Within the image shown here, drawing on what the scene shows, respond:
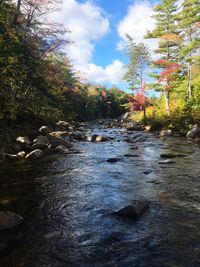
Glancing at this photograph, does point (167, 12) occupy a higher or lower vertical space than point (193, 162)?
higher

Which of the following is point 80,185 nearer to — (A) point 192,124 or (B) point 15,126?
(B) point 15,126

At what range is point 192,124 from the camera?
2072 cm

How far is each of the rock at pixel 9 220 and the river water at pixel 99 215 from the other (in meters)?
0.15

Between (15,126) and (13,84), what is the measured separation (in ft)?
17.8

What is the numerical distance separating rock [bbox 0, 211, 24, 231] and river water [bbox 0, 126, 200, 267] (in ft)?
0.48

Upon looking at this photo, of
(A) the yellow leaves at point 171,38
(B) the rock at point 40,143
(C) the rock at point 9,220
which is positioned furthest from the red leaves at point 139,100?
(C) the rock at point 9,220

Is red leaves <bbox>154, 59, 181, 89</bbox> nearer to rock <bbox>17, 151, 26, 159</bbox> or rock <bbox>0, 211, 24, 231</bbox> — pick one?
rock <bbox>17, 151, 26, 159</bbox>

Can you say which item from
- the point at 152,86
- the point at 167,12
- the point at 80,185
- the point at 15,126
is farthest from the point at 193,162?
the point at 167,12

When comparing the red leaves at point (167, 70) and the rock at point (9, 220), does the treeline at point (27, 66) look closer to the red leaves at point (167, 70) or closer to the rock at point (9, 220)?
the rock at point (9, 220)

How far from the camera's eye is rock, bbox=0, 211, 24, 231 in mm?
4765

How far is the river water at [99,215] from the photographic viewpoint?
3.96 m

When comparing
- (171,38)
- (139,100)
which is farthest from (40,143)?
(139,100)

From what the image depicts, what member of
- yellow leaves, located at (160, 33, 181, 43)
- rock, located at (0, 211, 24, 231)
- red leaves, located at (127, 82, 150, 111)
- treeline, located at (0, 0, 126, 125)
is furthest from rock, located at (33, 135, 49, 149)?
red leaves, located at (127, 82, 150, 111)

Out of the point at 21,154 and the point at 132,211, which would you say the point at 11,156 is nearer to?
the point at 21,154
